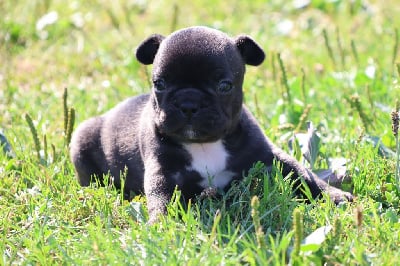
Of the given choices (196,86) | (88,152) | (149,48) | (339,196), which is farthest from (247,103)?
(196,86)

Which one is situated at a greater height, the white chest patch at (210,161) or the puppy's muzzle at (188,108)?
the puppy's muzzle at (188,108)

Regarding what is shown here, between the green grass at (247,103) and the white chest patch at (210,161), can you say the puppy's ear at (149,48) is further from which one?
the green grass at (247,103)

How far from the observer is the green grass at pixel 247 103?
3830mm

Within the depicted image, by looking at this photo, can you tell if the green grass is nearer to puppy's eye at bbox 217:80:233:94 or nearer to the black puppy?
the black puppy

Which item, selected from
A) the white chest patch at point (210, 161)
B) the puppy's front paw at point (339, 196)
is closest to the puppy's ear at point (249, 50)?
the white chest patch at point (210, 161)

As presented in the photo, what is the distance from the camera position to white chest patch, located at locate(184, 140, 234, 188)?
15.6ft

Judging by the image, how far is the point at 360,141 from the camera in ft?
16.5

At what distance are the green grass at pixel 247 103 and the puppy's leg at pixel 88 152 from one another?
0.30 feet

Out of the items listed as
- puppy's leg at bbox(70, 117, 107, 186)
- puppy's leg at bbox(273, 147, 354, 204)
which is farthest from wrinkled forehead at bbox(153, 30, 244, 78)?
puppy's leg at bbox(70, 117, 107, 186)

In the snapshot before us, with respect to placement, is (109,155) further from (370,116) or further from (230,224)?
(370,116)

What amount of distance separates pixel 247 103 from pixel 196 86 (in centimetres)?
221

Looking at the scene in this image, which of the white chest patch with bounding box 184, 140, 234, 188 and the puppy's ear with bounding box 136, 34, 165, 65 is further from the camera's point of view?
the puppy's ear with bounding box 136, 34, 165, 65

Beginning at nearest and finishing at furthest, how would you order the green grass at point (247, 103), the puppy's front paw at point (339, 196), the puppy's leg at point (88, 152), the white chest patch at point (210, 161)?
the green grass at point (247, 103), the puppy's front paw at point (339, 196), the white chest patch at point (210, 161), the puppy's leg at point (88, 152)

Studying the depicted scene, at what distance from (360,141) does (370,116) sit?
2.94 ft
